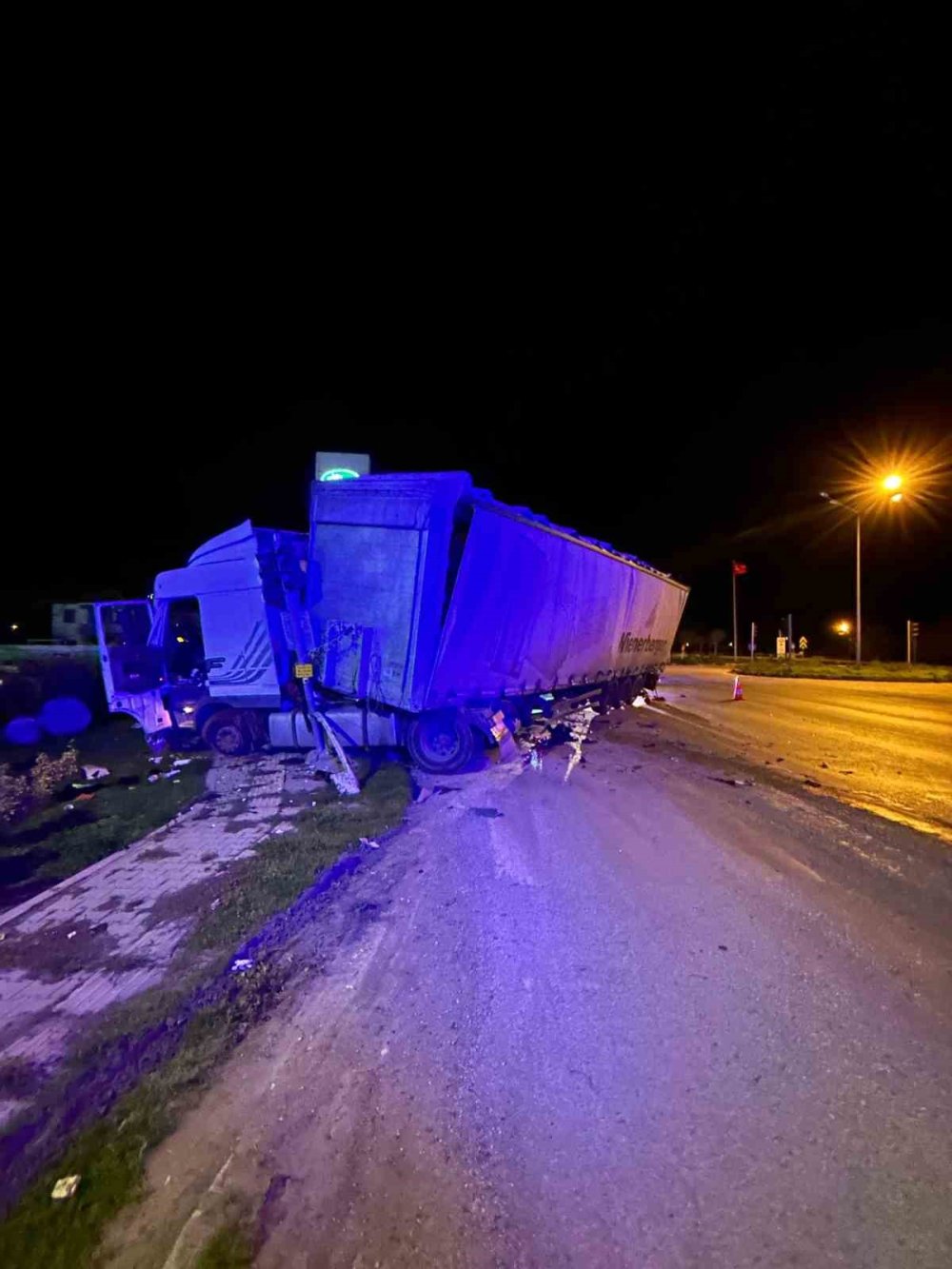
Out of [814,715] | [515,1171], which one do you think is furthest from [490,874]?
[814,715]

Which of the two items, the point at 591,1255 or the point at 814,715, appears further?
the point at 814,715

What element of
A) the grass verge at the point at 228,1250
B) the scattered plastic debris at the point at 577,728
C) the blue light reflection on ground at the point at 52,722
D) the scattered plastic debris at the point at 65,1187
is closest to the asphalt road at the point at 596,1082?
the grass verge at the point at 228,1250

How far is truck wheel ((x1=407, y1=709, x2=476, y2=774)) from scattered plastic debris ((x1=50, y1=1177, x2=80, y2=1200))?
6.27 m

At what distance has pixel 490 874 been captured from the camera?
190 inches

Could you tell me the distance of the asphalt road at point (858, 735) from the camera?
699cm

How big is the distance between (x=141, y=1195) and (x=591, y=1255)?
4.67 ft

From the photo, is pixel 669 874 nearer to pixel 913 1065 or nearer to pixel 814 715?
pixel 913 1065

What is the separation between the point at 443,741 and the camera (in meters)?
8.37

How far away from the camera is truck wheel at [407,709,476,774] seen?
327 inches

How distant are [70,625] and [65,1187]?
86.1 feet

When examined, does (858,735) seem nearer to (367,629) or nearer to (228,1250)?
(367,629)

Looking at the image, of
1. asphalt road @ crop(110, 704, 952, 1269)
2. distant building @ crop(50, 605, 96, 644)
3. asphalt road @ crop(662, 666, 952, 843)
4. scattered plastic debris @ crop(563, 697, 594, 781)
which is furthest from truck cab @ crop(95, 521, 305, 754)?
distant building @ crop(50, 605, 96, 644)

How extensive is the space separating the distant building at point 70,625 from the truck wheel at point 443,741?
1870cm

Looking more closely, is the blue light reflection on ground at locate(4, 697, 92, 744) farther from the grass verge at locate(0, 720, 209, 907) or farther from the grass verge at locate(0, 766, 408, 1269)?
the grass verge at locate(0, 766, 408, 1269)
